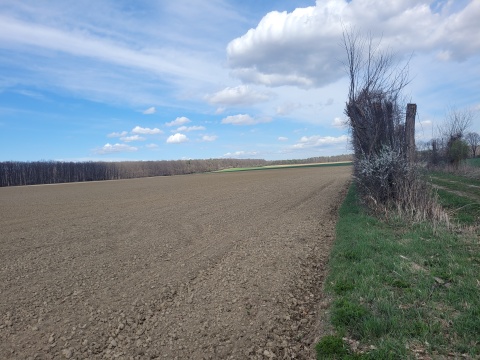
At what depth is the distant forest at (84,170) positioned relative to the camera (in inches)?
2571

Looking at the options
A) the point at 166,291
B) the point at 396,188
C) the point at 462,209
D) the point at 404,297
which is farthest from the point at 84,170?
the point at 404,297

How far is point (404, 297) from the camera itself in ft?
16.0

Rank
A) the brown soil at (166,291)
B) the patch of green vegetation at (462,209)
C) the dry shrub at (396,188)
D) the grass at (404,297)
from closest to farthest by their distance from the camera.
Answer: the grass at (404,297), the brown soil at (166,291), the patch of green vegetation at (462,209), the dry shrub at (396,188)

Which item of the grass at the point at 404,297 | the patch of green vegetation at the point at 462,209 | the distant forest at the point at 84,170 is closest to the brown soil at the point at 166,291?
the grass at the point at 404,297

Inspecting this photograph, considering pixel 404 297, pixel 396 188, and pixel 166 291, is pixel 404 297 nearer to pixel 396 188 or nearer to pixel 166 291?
pixel 166 291

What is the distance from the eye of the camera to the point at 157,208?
1769cm

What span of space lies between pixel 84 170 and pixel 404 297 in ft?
264

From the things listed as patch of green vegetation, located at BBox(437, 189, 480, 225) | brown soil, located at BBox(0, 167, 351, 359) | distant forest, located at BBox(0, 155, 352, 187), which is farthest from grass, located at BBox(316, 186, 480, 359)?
distant forest, located at BBox(0, 155, 352, 187)

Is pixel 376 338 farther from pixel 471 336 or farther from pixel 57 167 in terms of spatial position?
pixel 57 167

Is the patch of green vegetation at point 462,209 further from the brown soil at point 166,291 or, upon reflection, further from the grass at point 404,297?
the brown soil at point 166,291

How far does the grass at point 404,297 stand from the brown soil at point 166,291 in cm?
44

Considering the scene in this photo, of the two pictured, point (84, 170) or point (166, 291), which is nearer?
point (166, 291)

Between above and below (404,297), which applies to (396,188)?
above

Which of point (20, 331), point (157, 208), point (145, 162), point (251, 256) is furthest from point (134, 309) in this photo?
point (145, 162)
